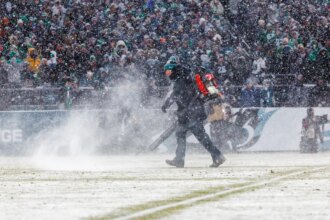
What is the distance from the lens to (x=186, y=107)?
19000 millimetres

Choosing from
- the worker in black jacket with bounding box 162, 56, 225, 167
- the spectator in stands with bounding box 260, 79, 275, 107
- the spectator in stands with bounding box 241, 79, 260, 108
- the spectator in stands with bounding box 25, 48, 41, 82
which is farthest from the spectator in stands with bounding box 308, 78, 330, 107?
the worker in black jacket with bounding box 162, 56, 225, 167

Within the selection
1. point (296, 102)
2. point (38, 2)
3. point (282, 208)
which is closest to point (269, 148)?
point (296, 102)

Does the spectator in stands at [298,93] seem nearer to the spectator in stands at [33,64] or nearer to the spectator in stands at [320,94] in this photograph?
the spectator in stands at [320,94]

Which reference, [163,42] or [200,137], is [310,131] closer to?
[163,42]

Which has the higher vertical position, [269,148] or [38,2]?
[38,2]

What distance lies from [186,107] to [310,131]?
1097cm

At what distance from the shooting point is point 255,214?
8516mm

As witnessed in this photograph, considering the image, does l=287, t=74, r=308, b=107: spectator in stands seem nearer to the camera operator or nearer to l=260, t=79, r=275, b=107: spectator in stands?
the camera operator

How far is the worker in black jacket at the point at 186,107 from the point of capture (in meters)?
18.9

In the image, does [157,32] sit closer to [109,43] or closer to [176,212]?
[109,43]

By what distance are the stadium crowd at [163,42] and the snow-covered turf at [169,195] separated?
13384 mm

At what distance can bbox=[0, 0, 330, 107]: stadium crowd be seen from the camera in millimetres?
29344

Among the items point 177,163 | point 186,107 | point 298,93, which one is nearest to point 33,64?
point 298,93

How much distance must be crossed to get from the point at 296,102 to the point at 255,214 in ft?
69.3
